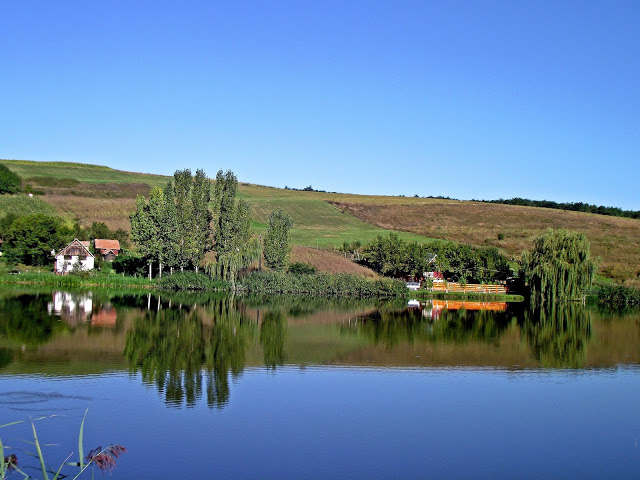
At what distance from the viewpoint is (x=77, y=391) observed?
61.0 feet

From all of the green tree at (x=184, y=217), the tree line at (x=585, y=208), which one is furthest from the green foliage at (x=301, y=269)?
the tree line at (x=585, y=208)

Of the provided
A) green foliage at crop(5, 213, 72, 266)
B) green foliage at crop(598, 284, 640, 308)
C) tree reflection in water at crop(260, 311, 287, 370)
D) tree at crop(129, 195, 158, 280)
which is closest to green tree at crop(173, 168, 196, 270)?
tree at crop(129, 195, 158, 280)

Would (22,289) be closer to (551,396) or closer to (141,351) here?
(141,351)

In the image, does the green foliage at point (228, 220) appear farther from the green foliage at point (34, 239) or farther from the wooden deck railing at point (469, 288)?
the wooden deck railing at point (469, 288)

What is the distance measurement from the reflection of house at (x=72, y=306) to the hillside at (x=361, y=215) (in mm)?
24743

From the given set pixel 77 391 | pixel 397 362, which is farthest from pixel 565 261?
pixel 77 391

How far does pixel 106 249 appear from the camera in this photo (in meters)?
66.4

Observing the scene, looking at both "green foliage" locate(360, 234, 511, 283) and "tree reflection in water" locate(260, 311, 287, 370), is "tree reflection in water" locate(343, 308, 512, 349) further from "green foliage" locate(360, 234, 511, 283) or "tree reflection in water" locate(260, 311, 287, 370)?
"green foliage" locate(360, 234, 511, 283)

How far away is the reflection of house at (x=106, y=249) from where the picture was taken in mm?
66375

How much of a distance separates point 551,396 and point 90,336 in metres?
17.6

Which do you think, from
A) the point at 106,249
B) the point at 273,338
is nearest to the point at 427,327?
the point at 273,338

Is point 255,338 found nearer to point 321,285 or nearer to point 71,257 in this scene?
point 321,285

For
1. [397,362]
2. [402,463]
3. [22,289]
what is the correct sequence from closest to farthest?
[402,463] < [397,362] < [22,289]

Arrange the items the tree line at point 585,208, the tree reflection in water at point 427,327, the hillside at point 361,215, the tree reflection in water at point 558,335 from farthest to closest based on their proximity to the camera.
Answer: the tree line at point 585,208
the hillside at point 361,215
the tree reflection in water at point 427,327
the tree reflection in water at point 558,335
